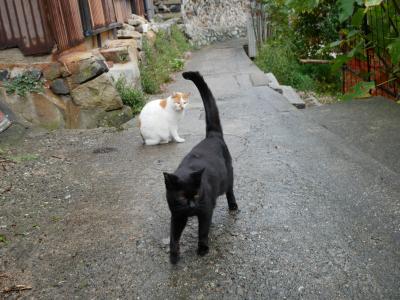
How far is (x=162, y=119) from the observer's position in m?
5.04

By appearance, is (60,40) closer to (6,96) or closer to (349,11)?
(6,96)

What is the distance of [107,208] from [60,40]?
349 centimetres

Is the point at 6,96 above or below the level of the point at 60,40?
below

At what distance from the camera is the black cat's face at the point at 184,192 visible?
225cm

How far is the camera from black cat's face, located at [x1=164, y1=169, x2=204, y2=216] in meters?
2.25

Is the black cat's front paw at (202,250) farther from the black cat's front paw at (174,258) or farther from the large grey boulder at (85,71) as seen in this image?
the large grey boulder at (85,71)

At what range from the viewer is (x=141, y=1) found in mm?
14719

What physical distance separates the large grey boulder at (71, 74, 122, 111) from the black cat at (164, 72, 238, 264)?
359cm

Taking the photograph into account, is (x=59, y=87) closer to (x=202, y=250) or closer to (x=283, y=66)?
(x=202, y=250)

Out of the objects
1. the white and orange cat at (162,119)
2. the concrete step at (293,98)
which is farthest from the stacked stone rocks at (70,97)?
the concrete step at (293,98)

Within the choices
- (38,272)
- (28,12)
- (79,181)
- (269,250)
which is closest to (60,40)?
(28,12)

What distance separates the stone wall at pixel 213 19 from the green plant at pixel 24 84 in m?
11.2

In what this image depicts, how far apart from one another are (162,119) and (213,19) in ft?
43.5

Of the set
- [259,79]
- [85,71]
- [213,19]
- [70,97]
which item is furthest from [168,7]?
[70,97]
